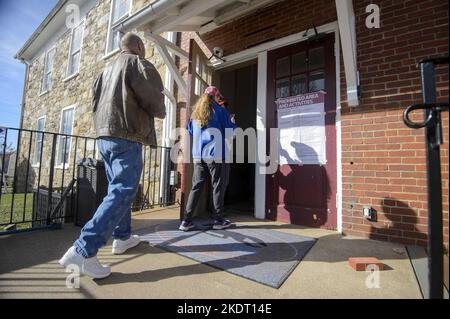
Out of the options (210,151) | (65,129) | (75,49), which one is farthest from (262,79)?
(75,49)

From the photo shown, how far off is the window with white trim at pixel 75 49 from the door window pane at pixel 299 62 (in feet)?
24.0

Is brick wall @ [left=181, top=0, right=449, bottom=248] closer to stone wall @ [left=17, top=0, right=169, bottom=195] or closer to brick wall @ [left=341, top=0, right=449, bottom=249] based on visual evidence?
brick wall @ [left=341, top=0, right=449, bottom=249]

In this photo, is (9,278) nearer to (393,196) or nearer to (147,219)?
(147,219)

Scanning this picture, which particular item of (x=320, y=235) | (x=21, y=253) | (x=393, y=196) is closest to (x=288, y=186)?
(x=320, y=235)

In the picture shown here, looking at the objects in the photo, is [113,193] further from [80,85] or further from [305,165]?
[80,85]

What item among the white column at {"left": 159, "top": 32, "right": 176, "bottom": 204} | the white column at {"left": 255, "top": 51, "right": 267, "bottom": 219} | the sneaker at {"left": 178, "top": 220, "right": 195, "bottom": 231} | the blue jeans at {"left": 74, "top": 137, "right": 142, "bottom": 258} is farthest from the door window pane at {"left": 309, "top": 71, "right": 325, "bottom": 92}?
the white column at {"left": 159, "top": 32, "right": 176, "bottom": 204}

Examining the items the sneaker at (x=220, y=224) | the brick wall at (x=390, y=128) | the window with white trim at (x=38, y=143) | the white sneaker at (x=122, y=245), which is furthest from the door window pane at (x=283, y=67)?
the window with white trim at (x=38, y=143)

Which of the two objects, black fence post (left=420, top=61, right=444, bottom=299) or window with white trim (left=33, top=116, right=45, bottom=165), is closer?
black fence post (left=420, top=61, right=444, bottom=299)

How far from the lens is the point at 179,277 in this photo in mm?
1726

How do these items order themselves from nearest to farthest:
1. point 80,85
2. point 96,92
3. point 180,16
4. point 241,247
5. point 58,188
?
point 96,92 → point 241,247 → point 180,16 → point 58,188 → point 80,85

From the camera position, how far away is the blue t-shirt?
9.63ft

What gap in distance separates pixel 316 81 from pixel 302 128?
0.61m

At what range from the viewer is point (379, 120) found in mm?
2650

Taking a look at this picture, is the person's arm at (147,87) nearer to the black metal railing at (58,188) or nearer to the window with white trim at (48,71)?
the black metal railing at (58,188)
